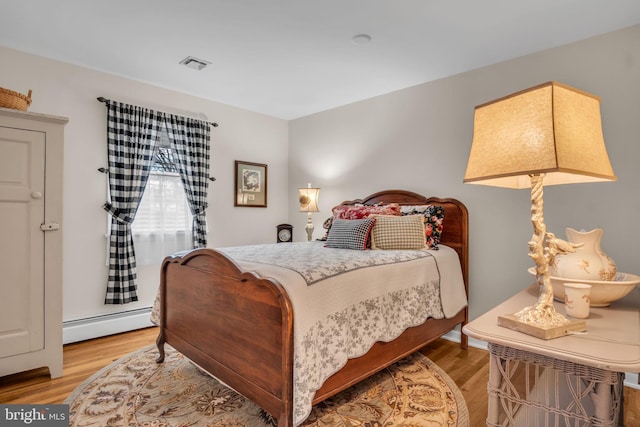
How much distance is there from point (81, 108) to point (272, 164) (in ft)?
7.05

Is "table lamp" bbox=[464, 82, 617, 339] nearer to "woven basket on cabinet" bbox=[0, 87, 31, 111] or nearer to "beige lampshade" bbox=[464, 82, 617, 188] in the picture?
"beige lampshade" bbox=[464, 82, 617, 188]

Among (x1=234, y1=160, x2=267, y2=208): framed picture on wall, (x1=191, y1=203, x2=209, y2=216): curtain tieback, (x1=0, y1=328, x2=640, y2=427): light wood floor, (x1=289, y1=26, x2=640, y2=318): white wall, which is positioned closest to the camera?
(x1=0, y1=328, x2=640, y2=427): light wood floor

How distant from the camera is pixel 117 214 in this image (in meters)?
3.17

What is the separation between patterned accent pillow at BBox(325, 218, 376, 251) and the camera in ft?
8.93

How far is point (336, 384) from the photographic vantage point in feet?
5.65

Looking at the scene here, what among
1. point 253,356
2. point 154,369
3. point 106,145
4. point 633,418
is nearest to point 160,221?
point 106,145

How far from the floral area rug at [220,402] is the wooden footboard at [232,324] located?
20 centimetres

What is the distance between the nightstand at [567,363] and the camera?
2.83ft


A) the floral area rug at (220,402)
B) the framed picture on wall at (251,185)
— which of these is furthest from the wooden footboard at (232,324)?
the framed picture on wall at (251,185)

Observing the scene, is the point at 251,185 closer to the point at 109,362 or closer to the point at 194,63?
the point at 194,63

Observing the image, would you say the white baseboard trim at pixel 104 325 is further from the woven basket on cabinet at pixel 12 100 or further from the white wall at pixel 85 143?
the woven basket on cabinet at pixel 12 100

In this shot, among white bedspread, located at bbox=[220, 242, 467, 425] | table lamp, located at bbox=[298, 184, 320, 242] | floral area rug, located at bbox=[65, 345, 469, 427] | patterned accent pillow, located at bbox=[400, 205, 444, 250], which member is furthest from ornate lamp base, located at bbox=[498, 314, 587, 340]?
table lamp, located at bbox=[298, 184, 320, 242]

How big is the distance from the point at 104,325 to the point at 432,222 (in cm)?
309

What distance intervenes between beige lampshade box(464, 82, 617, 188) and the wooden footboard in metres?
0.98
